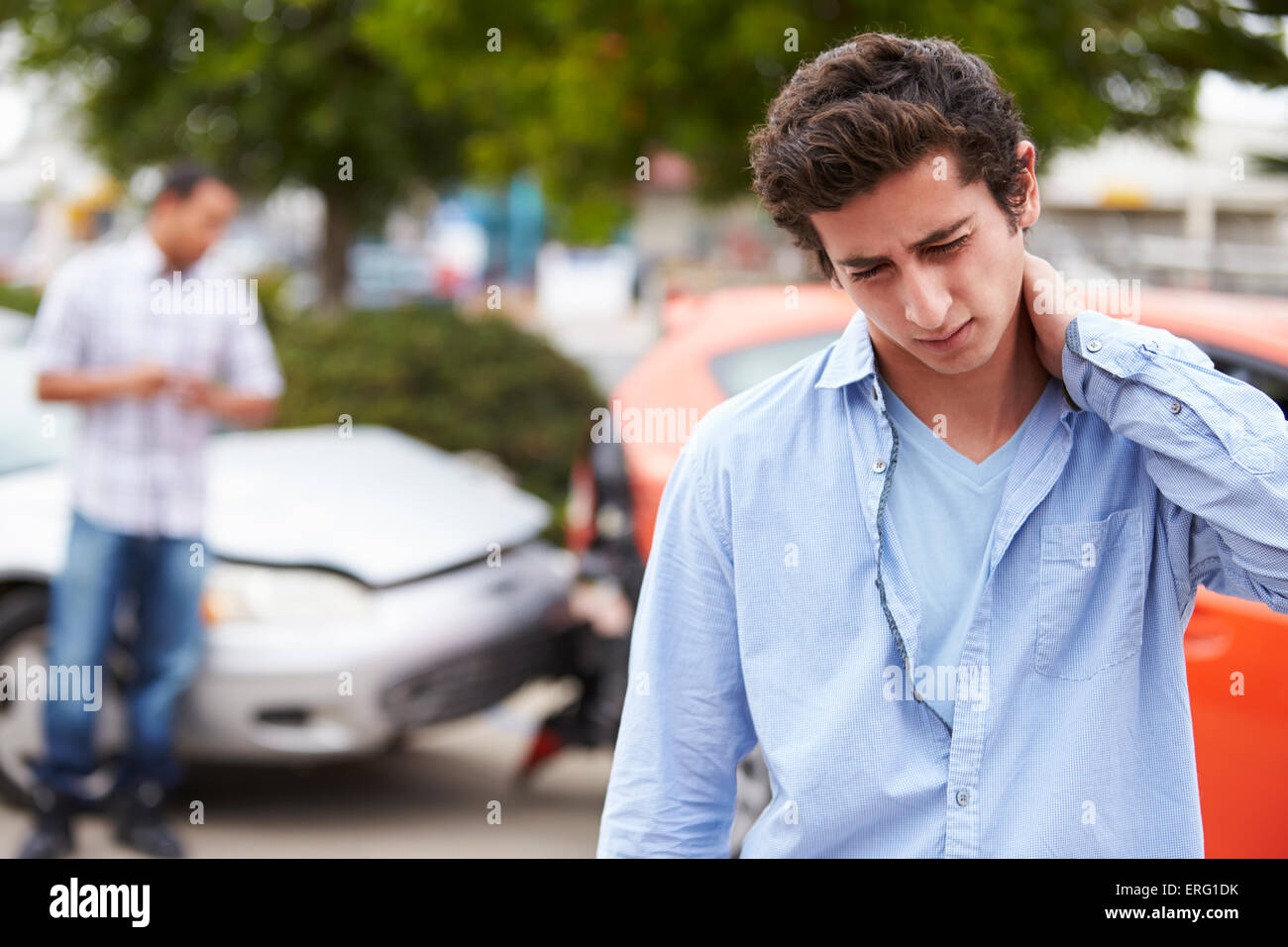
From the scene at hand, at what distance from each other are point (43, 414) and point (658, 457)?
7.73 feet

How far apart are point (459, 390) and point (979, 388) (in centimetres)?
714

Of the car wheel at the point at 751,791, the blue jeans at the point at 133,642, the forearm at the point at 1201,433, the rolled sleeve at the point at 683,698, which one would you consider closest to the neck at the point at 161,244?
the blue jeans at the point at 133,642

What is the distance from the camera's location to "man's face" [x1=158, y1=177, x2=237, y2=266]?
4363 millimetres

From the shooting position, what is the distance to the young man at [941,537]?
1484mm

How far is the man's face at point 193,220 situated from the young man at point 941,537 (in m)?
3.17

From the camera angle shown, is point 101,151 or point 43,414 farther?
point 101,151

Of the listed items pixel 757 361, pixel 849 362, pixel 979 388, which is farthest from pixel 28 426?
pixel 979 388

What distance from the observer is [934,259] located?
1558mm

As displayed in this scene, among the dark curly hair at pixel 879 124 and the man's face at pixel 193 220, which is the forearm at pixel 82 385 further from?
the dark curly hair at pixel 879 124

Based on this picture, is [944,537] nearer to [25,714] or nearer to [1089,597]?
[1089,597]

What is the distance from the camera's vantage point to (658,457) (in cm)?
407
